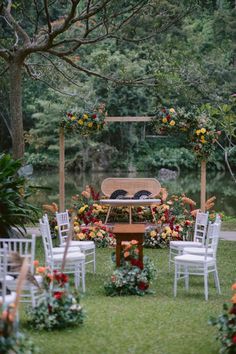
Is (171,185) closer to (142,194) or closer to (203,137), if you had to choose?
(142,194)

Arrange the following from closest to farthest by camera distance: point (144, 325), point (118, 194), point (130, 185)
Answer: point (144, 325) < point (118, 194) < point (130, 185)

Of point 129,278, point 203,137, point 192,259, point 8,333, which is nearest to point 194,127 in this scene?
point 203,137

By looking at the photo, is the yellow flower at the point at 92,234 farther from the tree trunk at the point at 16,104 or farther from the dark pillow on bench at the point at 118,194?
the tree trunk at the point at 16,104

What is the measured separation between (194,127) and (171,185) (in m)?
16.7

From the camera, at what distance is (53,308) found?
702 cm

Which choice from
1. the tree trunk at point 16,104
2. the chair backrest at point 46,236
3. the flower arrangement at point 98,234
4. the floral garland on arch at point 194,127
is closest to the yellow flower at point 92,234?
the flower arrangement at point 98,234

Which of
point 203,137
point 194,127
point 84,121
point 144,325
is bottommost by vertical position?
point 144,325

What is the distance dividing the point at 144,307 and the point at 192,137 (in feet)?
21.9

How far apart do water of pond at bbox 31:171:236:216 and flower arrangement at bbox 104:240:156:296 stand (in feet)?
42.7

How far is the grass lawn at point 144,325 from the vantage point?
6.40 meters

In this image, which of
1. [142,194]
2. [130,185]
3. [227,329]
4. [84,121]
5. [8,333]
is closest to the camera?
[8,333]

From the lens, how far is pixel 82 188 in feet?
96.6

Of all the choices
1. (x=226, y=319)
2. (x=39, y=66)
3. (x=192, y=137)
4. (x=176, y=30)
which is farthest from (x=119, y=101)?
(x=226, y=319)

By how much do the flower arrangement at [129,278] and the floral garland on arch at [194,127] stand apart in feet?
18.1
